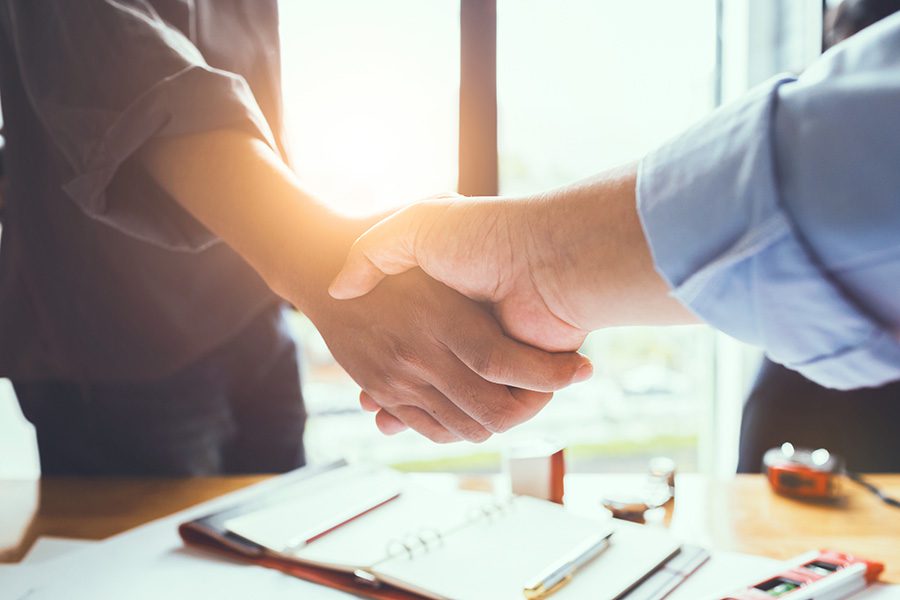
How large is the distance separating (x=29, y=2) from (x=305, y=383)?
2.30 ft

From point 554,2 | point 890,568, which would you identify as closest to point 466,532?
point 890,568

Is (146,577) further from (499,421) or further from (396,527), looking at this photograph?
(499,421)

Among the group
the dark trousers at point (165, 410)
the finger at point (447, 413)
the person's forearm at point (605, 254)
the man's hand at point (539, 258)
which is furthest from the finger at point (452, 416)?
the dark trousers at point (165, 410)

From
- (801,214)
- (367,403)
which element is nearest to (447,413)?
(367,403)

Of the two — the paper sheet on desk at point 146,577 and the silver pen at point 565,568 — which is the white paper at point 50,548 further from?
the silver pen at point 565,568

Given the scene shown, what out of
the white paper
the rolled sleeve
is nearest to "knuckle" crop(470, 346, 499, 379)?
the rolled sleeve

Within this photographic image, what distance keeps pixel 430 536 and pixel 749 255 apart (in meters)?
0.42

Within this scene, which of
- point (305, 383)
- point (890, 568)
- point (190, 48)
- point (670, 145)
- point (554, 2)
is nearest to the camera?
point (670, 145)

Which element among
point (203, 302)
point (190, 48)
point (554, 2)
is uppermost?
point (554, 2)

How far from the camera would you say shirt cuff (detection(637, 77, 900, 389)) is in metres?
0.39

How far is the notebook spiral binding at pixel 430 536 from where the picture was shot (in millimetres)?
609

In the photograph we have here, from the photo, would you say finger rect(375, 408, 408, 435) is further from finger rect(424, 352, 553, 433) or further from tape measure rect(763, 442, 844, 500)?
tape measure rect(763, 442, 844, 500)

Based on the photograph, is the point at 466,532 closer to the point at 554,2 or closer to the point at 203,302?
the point at 203,302

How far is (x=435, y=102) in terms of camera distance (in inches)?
63.1
